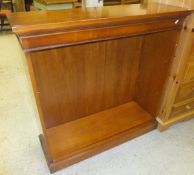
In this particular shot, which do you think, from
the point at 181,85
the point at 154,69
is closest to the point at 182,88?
the point at 181,85

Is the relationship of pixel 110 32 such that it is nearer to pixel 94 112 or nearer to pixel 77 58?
pixel 77 58

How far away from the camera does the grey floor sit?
Answer: 1246mm

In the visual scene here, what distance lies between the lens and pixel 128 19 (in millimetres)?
894

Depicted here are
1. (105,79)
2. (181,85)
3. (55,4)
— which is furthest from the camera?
(55,4)

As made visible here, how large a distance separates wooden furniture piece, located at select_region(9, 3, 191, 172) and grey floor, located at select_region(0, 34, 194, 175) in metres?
0.08

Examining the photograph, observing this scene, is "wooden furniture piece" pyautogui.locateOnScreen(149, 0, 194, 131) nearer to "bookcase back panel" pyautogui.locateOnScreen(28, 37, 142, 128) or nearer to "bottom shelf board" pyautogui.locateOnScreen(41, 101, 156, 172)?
"bottom shelf board" pyautogui.locateOnScreen(41, 101, 156, 172)

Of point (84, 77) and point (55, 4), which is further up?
point (55, 4)

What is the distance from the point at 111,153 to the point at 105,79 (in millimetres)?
569

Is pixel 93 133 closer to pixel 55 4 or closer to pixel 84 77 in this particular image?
pixel 84 77

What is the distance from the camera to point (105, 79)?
4.96 feet

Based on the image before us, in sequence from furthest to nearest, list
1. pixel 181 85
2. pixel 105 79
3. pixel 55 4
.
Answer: pixel 55 4, pixel 105 79, pixel 181 85

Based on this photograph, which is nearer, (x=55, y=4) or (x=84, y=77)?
(x=84, y=77)

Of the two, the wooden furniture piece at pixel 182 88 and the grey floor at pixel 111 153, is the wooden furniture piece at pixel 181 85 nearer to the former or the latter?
the wooden furniture piece at pixel 182 88

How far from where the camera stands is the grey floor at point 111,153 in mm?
1246
